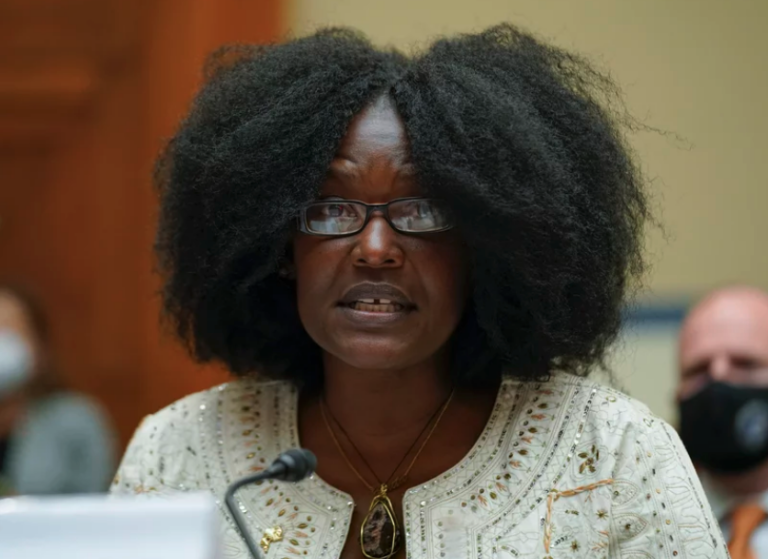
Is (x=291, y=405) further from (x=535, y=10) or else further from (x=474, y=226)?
(x=535, y=10)

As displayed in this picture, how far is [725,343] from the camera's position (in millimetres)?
2902

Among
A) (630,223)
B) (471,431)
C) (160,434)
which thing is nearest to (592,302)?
(630,223)

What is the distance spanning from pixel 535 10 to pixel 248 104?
1.72 meters

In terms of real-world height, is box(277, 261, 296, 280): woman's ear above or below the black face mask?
above

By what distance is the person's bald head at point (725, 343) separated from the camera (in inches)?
113

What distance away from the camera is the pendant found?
79.8 inches

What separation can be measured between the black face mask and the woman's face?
0.96 meters

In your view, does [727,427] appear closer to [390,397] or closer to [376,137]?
[390,397]

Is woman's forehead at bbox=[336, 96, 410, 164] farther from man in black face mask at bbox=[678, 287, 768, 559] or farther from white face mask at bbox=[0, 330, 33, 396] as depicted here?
white face mask at bbox=[0, 330, 33, 396]

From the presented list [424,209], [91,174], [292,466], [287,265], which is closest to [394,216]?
[424,209]

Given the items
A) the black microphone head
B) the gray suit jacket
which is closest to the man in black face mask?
the black microphone head

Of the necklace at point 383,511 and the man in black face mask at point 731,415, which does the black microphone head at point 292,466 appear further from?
the man in black face mask at point 731,415

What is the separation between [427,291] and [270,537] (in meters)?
0.47

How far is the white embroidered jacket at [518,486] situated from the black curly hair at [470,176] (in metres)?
0.11
